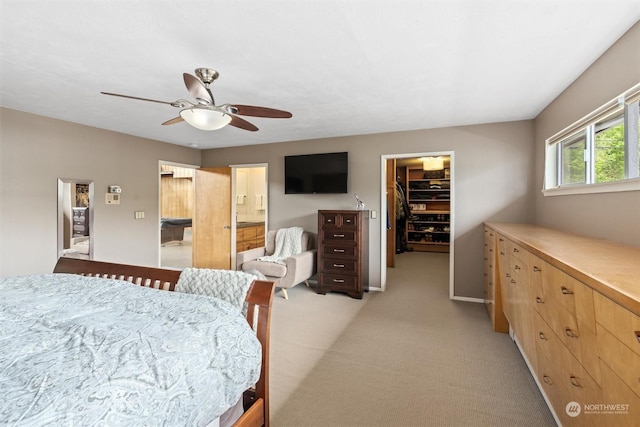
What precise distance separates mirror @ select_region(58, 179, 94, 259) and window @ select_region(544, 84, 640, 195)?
5379 millimetres

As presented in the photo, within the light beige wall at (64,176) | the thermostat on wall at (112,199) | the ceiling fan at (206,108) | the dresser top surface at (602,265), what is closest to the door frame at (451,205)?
the dresser top surface at (602,265)

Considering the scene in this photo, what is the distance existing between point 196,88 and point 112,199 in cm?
317

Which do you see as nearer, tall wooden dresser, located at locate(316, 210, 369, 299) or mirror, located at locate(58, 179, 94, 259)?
mirror, located at locate(58, 179, 94, 259)

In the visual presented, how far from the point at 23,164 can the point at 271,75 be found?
310 cm

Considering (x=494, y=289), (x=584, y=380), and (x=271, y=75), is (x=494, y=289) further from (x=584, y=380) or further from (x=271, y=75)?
(x=271, y=75)

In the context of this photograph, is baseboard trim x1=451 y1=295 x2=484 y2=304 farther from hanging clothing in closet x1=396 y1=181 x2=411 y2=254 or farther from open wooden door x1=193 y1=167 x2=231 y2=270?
open wooden door x1=193 y1=167 x2=231 y2=270

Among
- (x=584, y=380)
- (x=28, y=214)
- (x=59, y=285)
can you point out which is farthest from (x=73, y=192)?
(x=584, y=380)

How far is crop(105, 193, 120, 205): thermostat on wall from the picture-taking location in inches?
163

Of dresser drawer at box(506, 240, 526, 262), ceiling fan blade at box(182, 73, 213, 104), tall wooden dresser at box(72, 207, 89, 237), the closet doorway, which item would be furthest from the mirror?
dresser drawer at box(506, 240, 526, 262)

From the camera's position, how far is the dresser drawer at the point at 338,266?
414 centimetres

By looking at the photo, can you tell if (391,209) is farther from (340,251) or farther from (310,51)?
(310,51)

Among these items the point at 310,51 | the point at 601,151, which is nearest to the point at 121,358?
the point at 310,51

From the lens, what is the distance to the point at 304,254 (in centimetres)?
432

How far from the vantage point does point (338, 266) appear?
4.22 meters
